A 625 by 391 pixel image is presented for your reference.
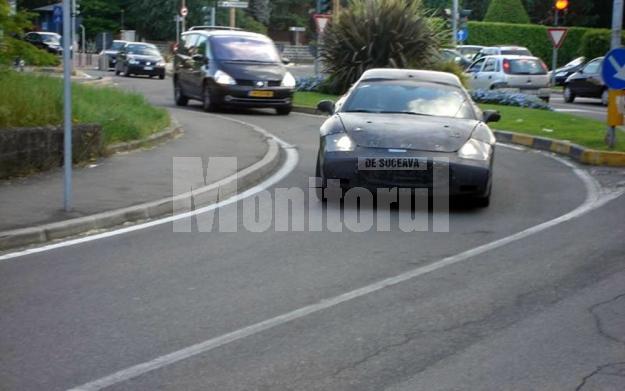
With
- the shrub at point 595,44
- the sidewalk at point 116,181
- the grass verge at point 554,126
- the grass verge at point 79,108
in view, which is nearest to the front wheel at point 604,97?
the grass verge at point 554,126

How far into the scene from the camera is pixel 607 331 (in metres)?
6.41

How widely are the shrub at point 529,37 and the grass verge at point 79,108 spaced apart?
43.9 meters

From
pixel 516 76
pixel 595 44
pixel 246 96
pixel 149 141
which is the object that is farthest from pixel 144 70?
pixel 149 141

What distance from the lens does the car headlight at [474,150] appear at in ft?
35.1

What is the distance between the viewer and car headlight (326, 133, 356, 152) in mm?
10797

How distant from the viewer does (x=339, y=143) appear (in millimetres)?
10867

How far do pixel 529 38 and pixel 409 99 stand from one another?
165 ft

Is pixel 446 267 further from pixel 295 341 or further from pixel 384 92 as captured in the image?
pixel 384 92

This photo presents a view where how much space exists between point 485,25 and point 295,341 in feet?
187

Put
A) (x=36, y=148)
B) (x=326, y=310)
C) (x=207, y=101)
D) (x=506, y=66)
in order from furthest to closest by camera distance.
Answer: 1. (x=506, y=66)
2. (x=207, y=101)
3. (x=36, y=148)
4. (x=326, y=310)

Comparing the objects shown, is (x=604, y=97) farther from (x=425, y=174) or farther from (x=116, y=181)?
(x=116, y=181)

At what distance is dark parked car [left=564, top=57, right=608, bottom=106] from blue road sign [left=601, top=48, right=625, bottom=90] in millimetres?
18322

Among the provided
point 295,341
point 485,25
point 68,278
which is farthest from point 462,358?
point 485,25

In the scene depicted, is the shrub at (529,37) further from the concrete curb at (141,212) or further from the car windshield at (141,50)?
the concrete curb at (141,212)
